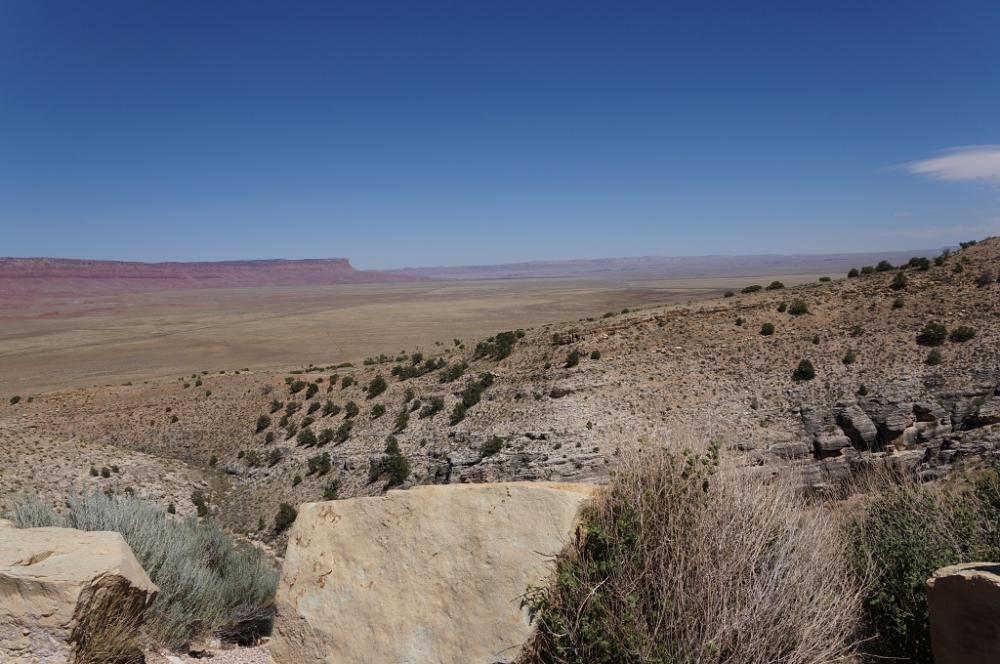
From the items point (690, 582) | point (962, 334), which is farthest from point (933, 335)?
point (690, 582)

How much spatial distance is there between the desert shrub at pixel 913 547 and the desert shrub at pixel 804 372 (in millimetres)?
12725

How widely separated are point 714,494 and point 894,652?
7.09 feet

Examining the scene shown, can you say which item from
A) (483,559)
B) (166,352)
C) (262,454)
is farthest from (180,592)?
(166,352)

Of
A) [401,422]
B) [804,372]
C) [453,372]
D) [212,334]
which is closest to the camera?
[804,372]

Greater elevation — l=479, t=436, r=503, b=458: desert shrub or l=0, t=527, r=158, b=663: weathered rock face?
l=0, t=527, r=158, b=663: weathered rock face

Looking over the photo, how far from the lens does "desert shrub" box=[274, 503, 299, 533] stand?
723 inches

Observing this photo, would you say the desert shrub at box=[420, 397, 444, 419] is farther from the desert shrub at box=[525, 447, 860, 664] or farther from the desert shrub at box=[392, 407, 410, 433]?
the desert shrub at box=[525, 447, 860, 664]

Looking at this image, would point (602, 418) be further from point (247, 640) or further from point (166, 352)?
point (166, 352)

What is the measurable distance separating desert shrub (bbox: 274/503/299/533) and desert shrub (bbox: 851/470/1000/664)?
16694mm

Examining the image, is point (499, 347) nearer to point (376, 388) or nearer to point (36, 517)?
point (376, 388)

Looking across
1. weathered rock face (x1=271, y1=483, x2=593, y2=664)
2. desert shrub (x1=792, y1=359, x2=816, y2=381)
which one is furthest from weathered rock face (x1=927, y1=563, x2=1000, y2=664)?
desert shrub (x1=792, y1=359, x2=816, y2=381)

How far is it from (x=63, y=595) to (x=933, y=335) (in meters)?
23.2

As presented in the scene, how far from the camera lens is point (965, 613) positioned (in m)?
4.01

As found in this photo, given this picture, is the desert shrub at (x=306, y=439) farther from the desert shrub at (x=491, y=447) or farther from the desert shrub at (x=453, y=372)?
the desert shrub at (x=491, y=447)
